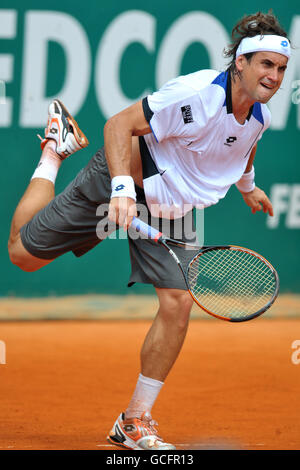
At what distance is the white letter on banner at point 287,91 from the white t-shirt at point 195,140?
9.99 feet

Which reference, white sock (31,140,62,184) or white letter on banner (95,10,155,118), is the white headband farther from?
white letter on banner (95,10,155,118)

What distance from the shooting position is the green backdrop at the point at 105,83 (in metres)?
5.87

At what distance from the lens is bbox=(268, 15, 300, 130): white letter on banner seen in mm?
5972

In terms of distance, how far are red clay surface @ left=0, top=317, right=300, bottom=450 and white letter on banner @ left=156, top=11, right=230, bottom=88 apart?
2.00 meters

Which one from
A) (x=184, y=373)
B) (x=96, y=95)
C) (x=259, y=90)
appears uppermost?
(x=259, y=90)

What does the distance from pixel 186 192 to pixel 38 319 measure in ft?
11.1

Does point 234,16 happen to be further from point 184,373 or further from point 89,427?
point 89,427

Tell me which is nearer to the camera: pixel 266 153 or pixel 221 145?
pixel 221 145

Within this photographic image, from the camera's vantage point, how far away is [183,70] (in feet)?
19.6

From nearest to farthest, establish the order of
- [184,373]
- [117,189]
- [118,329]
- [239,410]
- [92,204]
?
[117,189] → [92,204] → [239,410] → [184,373] → [118,329]

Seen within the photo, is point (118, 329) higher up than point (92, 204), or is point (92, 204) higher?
point (92, 204)

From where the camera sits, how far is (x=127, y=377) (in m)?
4.45

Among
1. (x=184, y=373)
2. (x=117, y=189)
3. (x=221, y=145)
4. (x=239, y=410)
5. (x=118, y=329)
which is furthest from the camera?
(x=118, y=329)

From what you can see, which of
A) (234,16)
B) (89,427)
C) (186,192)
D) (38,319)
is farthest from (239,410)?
(234,16)
